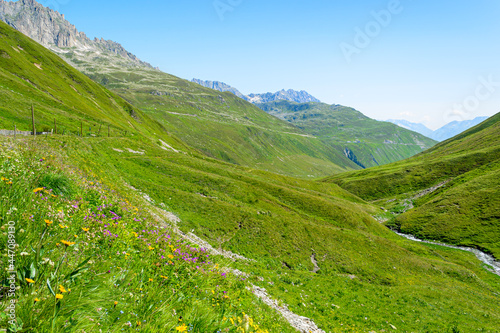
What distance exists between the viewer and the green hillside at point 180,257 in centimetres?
415

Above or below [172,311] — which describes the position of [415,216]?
below

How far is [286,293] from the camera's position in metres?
18.8

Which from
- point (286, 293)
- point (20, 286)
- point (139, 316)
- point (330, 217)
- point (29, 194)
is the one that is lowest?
point (330, 217)

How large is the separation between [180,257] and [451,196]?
123m

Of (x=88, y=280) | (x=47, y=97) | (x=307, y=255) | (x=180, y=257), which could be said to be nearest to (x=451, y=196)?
(x=307, y=255)

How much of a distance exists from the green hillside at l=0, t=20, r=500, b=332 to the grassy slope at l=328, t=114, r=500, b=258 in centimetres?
1430

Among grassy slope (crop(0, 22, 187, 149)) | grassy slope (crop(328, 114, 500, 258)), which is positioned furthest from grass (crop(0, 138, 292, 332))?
grassy slope (crop(328, 114, 500, 258))

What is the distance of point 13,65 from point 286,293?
420ft

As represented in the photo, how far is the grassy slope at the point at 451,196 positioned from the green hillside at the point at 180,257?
46.9ft

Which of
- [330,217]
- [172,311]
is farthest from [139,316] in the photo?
[330,217]

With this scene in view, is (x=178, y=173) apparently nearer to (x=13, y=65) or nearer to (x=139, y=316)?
(x=139, y=316)

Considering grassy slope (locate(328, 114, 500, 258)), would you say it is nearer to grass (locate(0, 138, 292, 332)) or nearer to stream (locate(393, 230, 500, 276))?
stream (locate(393, 230, 500, 276))

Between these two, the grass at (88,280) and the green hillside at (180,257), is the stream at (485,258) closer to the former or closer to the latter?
the green hillside at (180,257)

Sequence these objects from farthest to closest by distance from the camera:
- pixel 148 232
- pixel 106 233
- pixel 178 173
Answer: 1. pixel 178 173
2. pixel 148 232
3. pixel 106 233
